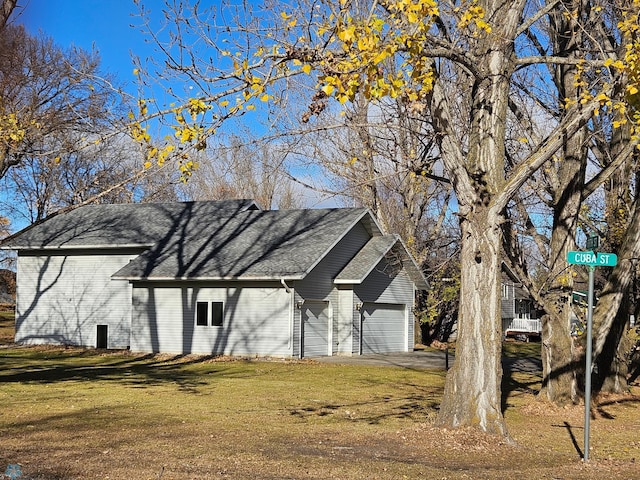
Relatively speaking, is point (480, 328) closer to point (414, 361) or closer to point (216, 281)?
point (414, 361)

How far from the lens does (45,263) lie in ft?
116

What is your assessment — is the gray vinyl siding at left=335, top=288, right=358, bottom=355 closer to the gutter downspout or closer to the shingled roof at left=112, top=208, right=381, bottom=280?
the shingled roof at left=112, top=208, right=381, bottom=280

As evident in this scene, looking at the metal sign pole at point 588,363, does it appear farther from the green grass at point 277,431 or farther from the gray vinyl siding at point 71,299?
the gray vinyl siding at point 71,299

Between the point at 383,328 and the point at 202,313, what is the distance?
771 cm

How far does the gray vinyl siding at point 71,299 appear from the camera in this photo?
33.5 m

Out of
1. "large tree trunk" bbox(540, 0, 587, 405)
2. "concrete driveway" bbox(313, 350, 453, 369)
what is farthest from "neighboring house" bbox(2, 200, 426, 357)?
"large tree trunk" bbox(540, 0, 587, 405)

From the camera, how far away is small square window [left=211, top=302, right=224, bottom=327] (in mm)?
30391

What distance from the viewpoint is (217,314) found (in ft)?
99.9

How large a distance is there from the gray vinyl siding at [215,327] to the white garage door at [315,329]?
962mm

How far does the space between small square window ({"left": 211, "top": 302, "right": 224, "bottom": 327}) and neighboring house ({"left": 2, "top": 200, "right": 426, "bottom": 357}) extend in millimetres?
42

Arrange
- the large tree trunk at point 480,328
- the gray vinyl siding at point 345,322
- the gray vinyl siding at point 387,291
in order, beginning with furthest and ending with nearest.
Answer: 1. the gray vinyl siding at point 387,291
2. the gray vinyl siding at point 345,322
3. the large tree trunk at point 480,328

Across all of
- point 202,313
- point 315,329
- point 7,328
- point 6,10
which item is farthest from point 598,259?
point 7,328

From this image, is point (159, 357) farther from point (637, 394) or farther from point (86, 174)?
point (86, 174)

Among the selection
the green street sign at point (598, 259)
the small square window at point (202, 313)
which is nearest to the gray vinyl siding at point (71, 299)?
the small square window at point (202, 313)
